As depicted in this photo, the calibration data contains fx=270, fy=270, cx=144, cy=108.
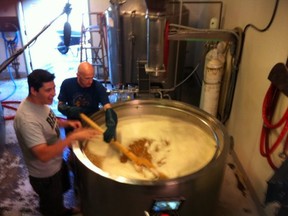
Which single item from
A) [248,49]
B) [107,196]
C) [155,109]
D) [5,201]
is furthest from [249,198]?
[5,201]

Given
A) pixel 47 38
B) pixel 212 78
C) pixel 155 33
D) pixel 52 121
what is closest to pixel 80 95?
pixel 52 121

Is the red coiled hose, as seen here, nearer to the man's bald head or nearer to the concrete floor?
the concrete floor

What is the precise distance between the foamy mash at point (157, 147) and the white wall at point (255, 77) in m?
0.52

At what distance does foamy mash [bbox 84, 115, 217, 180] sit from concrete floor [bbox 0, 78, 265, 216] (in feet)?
1.43

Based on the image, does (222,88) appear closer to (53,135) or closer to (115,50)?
(115,50)

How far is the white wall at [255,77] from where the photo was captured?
1.66m

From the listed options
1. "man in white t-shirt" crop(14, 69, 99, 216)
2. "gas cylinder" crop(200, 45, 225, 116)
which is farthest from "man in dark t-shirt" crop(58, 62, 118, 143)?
"gas cylinder" crop(200, 45, 225, 116)

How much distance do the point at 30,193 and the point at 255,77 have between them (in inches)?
77.1

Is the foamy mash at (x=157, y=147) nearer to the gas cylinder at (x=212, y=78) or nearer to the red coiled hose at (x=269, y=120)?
the red coiled hose at (x=269, y=120)

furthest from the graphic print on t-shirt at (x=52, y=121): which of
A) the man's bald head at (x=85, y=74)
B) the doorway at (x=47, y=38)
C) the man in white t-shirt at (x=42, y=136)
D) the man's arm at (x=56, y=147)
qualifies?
the doorway at (x=47, y=38)

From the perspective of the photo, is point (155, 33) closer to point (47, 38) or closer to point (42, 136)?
point (42, 136)

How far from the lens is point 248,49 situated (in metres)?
2.17

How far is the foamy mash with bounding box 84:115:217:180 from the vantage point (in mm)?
1463

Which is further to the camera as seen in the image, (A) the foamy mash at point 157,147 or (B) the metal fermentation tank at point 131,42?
(B) the metal fermentation tank at point 131,42
